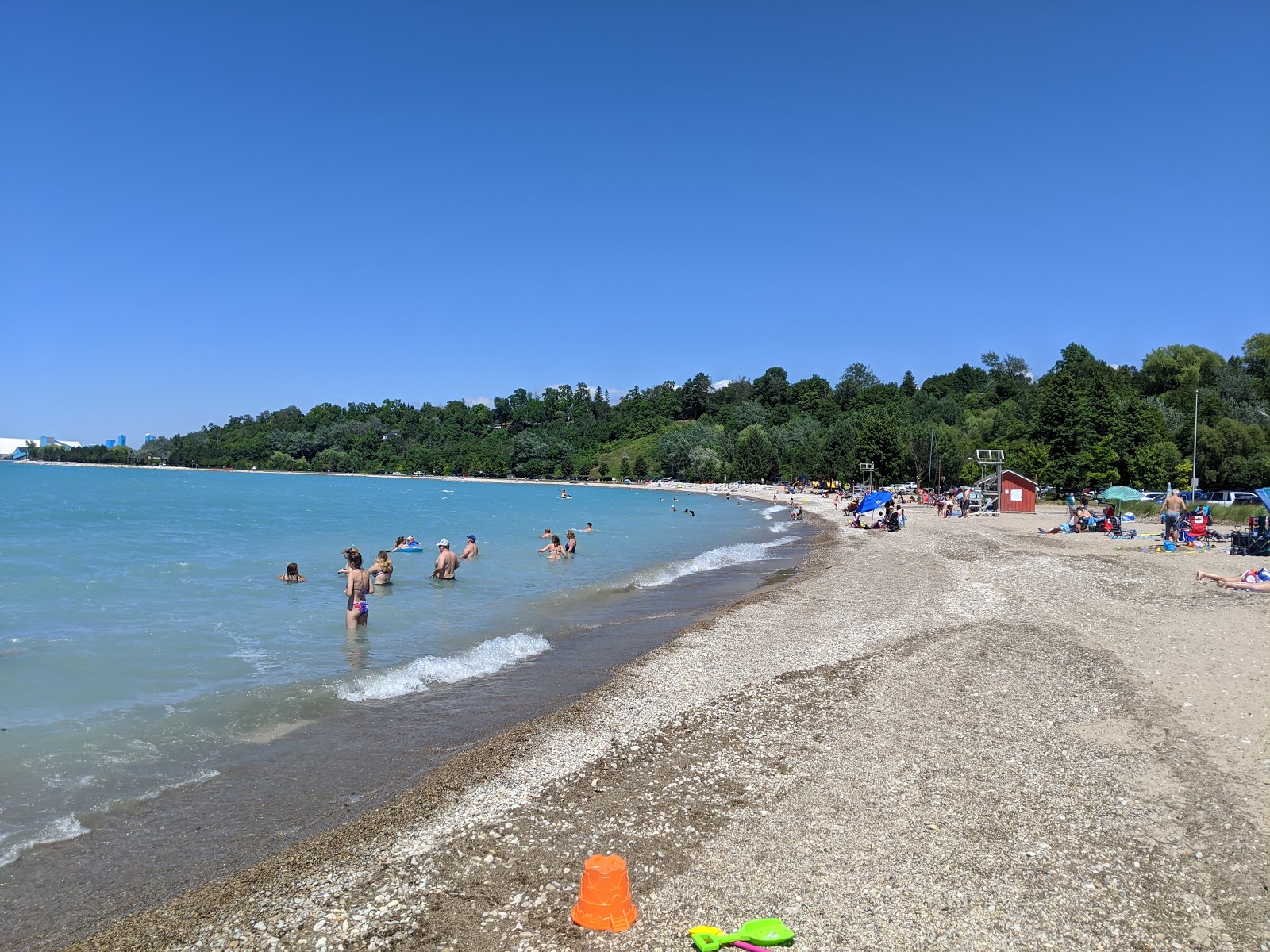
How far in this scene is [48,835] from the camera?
20.4 feet

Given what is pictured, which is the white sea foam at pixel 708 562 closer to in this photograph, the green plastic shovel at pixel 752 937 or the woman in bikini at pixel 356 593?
the woman in bikini at pixel 356 593

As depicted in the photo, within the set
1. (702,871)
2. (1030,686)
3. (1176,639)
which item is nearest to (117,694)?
(702,871)

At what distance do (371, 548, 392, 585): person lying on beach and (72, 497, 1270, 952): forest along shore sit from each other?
1001 cm

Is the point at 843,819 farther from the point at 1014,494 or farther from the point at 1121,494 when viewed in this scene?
the point at 1014,494

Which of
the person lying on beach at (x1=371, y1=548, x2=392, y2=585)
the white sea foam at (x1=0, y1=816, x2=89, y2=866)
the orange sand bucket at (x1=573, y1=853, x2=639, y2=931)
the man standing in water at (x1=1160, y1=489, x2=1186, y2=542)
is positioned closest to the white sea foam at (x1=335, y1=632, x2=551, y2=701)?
the white sea foam at (x1=0, y1=816, x2=89, y2=866)

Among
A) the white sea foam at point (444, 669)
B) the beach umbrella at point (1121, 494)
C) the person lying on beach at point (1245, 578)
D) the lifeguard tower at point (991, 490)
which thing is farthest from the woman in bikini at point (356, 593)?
the lifeguard tower at point (991, 490)

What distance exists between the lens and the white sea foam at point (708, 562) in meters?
22.8

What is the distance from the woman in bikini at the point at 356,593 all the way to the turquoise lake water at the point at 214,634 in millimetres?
337

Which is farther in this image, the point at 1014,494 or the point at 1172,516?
the point at 1014,494

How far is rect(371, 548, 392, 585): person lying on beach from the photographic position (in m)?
19.2

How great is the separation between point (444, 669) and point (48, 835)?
223 inches

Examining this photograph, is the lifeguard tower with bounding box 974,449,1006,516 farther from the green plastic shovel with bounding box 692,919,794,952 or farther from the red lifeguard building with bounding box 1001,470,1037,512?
the green plastic shovel with bounding box 692,919,794,952

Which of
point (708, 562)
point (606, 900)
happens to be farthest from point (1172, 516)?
point (606, 900)

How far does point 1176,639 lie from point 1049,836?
815 cm
